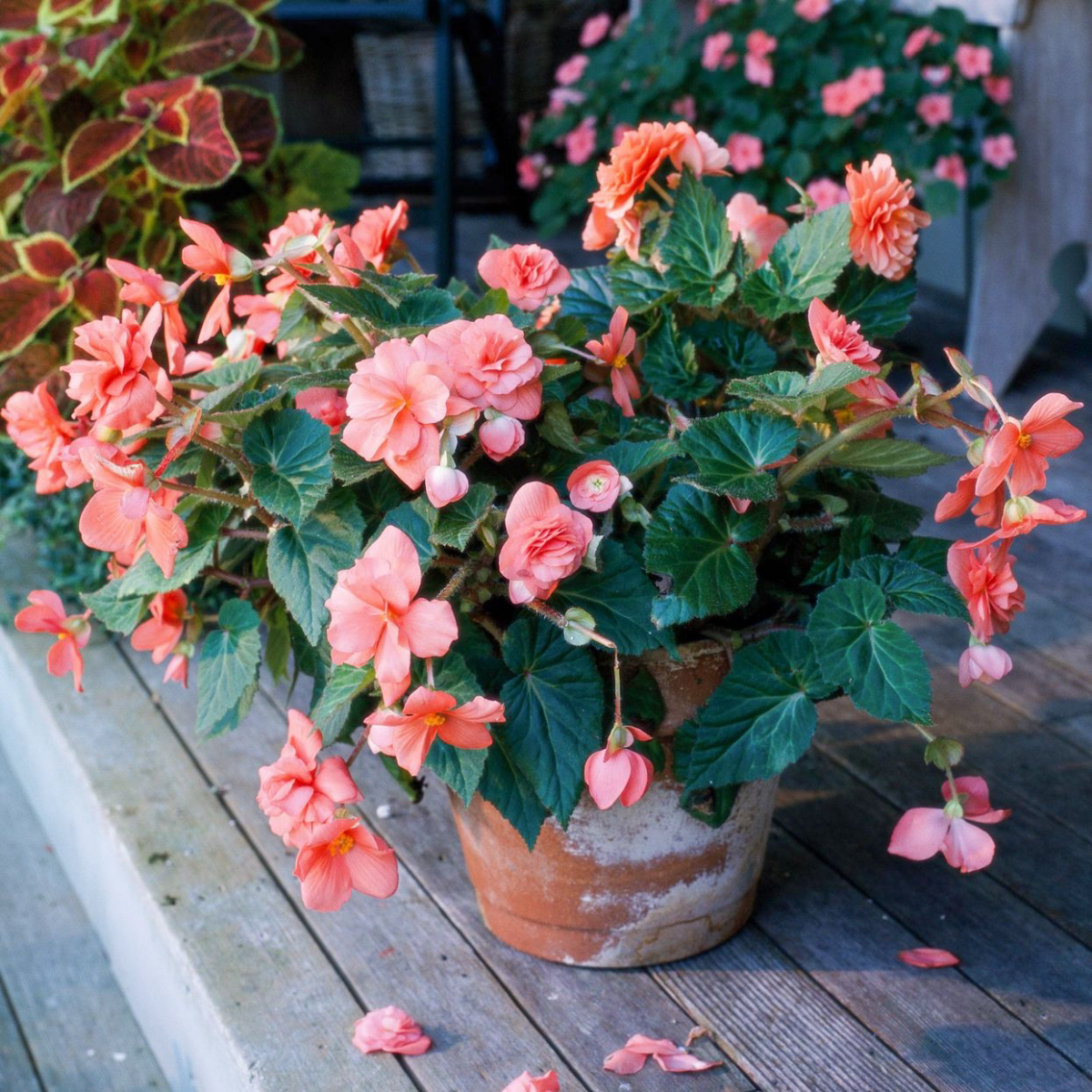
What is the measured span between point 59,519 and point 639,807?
1072mm

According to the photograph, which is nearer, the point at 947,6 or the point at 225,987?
the point at 225,987

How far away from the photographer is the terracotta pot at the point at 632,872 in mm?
1039

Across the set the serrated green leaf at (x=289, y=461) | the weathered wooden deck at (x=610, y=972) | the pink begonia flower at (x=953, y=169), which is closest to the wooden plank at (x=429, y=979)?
the weathered wooden deck at (x=610, y=972)

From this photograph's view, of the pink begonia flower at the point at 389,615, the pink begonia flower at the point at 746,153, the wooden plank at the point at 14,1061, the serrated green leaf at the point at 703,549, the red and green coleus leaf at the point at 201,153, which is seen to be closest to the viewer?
the pink begonia flower at the point at 389,615

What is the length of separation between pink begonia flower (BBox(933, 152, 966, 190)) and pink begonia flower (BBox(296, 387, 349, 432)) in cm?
182

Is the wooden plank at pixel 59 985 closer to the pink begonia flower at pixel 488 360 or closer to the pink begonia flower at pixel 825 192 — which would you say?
the pink begonia flower at pixel 488 360

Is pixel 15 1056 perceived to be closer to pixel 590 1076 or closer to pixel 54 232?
pixel 590 1076

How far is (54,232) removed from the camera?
1.72 m

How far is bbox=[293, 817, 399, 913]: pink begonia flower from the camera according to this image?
885 mm

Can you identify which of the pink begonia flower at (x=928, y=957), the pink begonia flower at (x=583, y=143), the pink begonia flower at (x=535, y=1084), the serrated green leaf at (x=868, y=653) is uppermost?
the serrated green leaf at (x=868, y=653)

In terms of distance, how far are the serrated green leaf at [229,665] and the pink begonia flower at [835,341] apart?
465 millimetres

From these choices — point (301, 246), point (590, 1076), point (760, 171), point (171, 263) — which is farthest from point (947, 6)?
point (590, 1076)

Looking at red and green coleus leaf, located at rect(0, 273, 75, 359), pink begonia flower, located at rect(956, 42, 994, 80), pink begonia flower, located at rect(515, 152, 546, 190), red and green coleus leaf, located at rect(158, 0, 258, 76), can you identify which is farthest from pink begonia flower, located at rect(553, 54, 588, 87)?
red and green coleus leaf, located at rect(0, 273, 75, 359)

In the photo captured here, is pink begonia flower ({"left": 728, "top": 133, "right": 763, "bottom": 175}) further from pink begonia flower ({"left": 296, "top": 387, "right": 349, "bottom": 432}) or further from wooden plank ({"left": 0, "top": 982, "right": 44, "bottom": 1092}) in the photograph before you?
wooden plank ({"left": 0, "top": 982, "right": 44, "bottom": 1092})
